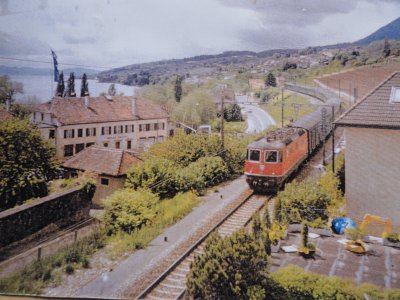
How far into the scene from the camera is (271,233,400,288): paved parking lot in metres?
5.52

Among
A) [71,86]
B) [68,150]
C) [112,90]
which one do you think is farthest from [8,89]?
[112,90]

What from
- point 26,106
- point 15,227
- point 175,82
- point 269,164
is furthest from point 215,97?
point 15,227

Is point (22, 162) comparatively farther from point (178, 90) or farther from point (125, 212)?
point (178, 90)

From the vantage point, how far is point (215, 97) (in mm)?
10953

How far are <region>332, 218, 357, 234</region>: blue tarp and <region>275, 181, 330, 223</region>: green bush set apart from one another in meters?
1.08

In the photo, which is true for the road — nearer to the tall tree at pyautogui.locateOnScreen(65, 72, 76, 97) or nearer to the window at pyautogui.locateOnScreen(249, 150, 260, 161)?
the window at pyautogui.locateOnScreen(249, 150, 260, 161)

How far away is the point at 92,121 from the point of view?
24.9 ft

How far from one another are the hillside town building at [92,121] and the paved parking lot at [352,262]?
3.81 metres

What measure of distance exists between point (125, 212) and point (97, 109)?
97.6 inches

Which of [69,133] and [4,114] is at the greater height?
[4,114]

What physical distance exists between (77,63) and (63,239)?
3.43 m

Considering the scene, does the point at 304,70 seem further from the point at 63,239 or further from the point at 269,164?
the point at 63,239

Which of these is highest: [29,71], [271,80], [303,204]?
[271,80]

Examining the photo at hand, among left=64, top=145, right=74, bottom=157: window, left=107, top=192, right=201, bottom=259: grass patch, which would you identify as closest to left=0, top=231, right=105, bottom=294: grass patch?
left=107, top=192, right=201, bottom=259: grass patch
